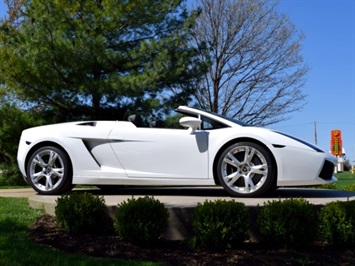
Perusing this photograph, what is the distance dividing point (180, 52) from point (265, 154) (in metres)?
9.78

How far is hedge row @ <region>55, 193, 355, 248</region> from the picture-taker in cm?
496

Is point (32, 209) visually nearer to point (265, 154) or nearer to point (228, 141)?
point (228, 141)

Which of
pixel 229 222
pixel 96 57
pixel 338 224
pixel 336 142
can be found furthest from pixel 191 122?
pixel 336 142

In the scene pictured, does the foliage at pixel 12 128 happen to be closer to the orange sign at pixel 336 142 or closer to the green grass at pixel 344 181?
the green grass at pixel 344 181

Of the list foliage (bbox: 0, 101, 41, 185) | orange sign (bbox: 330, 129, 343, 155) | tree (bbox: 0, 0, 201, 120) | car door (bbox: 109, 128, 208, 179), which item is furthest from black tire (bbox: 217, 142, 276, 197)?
orange sign (bbox: 330, 129, 343, 155)

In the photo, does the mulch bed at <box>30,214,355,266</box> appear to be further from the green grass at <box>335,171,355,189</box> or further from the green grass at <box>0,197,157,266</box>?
the green grass at <box>335,171,355,189</box>

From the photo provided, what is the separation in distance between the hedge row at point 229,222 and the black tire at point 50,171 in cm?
146

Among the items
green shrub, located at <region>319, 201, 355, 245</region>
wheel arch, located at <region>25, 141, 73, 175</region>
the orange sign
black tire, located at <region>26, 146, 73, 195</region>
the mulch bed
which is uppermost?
the orange sign

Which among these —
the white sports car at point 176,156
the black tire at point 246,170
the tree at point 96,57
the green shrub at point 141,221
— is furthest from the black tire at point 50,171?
the tree at point 96,57

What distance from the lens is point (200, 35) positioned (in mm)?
19484

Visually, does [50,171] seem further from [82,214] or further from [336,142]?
[336,142]

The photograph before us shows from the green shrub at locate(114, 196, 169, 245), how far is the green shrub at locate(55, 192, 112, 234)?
282 mm

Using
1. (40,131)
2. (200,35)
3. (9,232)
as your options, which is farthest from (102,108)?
(9,232)

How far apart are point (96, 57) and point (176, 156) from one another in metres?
8.31
